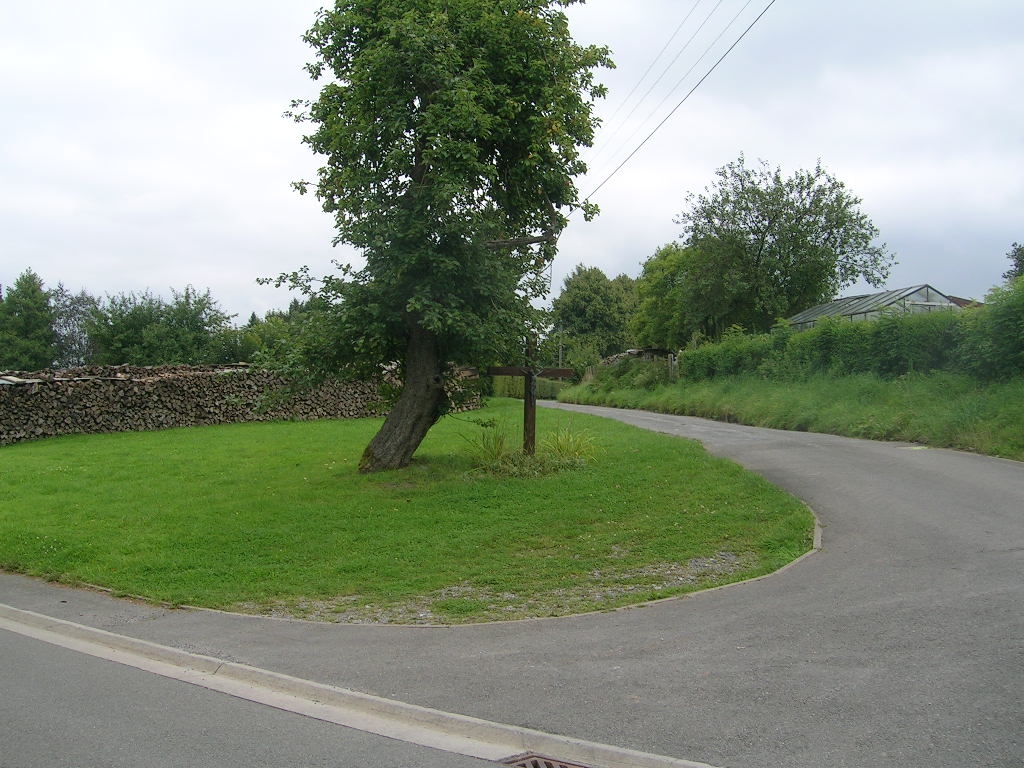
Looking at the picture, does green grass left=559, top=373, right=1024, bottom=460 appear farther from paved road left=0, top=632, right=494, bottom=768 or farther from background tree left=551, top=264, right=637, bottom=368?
background tree left=551, top=264, right=637, bottom=368

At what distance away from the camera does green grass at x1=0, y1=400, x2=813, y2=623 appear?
7859mm

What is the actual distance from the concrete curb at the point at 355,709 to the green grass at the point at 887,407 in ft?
44.6

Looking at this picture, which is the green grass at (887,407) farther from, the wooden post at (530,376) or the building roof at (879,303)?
the building roof at (879,303)

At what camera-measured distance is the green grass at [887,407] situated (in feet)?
54.3

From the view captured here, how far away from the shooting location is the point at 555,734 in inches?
180

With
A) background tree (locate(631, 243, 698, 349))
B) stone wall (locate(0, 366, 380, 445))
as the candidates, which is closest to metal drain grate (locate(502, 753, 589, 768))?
stone wall (locate(0, 366, 380, 445))

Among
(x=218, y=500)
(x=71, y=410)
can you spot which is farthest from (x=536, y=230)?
(x=71, y=410)

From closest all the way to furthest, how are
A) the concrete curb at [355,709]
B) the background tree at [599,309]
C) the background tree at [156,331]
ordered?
the concrete curb at [355,709] → the background tree at [156,331] → the background tree at [599,309]

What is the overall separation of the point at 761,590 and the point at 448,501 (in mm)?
5182

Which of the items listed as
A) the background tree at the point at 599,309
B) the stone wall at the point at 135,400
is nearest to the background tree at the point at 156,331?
the stone wall at the point at 135,400

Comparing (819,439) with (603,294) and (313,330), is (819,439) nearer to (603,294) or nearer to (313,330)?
(313,330)

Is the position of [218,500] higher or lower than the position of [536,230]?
lower

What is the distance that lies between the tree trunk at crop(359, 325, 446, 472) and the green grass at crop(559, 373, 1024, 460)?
1064 centimetres

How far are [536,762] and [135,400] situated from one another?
23.4 metres
